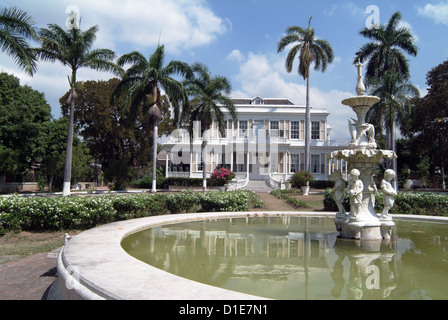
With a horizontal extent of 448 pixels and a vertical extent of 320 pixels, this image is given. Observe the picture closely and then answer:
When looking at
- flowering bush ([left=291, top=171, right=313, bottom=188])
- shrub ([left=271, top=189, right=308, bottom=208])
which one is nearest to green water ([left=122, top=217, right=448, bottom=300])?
shrub ([left=271, top=189, right=308, bottom=208])

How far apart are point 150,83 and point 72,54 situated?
20.7 ft

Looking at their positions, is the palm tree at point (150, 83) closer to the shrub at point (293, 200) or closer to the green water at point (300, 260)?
the shrub at point (293, 200)

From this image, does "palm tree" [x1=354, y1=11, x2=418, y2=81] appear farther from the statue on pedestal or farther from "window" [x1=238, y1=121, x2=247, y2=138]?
the statue on pedestal

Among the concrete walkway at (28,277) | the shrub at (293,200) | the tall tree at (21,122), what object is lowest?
the concrete walkway at (28,277)

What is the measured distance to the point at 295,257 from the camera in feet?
19.4

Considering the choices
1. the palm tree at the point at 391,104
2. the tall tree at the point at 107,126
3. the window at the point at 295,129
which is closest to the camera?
the palm tree at the point at 391,104

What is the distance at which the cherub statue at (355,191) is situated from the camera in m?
7.50

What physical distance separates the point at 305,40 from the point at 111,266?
32.0 meters

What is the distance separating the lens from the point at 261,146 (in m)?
40.3

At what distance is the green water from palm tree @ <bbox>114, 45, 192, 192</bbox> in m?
19.2

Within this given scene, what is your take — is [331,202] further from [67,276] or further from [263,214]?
[67,276]

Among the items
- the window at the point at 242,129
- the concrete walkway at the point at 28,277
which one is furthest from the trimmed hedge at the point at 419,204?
the window at the point at 242,129

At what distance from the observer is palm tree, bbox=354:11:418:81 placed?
94.2ft

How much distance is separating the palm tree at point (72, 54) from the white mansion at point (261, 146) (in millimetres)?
15607
